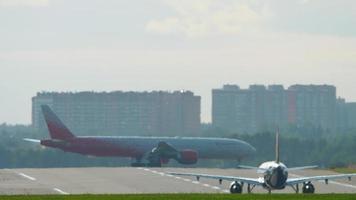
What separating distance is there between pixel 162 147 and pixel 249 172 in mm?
45461

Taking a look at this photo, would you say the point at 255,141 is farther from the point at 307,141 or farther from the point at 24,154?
the point at 24,154

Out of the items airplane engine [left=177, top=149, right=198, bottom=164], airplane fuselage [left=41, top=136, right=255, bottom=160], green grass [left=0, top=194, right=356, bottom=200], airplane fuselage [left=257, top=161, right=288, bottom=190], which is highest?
airplane fuselage [left=41, top=136, right=255, bottom=160]

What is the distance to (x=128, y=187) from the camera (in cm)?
7025

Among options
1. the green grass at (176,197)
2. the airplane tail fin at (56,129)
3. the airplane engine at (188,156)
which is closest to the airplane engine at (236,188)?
the green grass at (176,197)

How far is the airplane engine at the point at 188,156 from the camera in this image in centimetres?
13450

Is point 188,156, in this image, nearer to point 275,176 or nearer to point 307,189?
point 307,189

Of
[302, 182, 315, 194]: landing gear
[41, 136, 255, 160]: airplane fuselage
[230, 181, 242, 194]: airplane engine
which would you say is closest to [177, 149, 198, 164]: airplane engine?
[41, 136, 255, 160]: airplane fuselage

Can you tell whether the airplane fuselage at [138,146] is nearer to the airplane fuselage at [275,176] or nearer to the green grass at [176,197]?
the airplane fuselage at [275,176]

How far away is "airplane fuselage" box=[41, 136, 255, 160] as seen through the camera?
136000mm

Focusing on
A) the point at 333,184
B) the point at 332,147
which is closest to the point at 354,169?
the point at 333,184

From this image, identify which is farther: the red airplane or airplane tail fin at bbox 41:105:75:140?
airplane tail fin at bbox 41:105:75:140

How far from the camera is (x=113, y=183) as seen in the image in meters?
73.6

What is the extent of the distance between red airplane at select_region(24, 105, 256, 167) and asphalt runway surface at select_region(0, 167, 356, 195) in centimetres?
4669

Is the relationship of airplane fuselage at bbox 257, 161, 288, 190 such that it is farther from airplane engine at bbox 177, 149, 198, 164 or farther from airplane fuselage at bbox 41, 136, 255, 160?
airplane fuselage at bbox 41, 136, 255, 160
